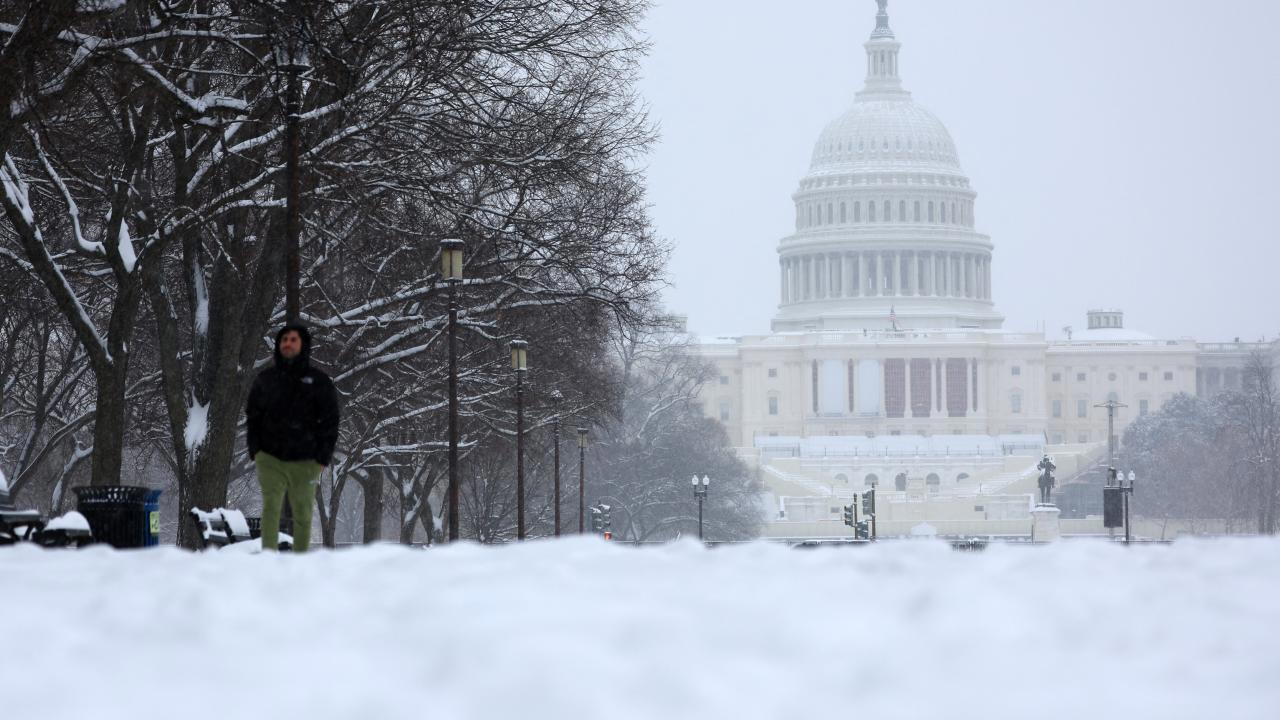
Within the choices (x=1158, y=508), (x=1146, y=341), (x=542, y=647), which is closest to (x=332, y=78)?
(x=542, y=647)

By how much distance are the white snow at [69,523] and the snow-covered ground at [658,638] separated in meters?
5.01

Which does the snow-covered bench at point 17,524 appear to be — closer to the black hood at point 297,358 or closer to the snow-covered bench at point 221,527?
the black hood at point 297,358

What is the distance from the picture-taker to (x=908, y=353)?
178875 mm

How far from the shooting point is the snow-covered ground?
286 inches

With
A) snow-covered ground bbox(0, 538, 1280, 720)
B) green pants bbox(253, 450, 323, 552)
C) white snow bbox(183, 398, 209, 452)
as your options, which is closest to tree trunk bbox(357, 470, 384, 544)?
white snow bbox(183, 398, 209, 452)

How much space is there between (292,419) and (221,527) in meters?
5.21

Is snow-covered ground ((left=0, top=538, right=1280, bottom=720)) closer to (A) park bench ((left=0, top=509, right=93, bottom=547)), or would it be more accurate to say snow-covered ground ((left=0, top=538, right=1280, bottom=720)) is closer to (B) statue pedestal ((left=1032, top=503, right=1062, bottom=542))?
(A) park bench ((left=0, top=509, right=93, bottom=547))

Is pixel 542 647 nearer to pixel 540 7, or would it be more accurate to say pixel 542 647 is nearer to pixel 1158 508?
pixel 540 7

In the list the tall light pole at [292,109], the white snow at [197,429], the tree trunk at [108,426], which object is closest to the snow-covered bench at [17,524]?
the tall light pole at [292,109]

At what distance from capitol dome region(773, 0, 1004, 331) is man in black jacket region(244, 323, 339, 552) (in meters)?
175

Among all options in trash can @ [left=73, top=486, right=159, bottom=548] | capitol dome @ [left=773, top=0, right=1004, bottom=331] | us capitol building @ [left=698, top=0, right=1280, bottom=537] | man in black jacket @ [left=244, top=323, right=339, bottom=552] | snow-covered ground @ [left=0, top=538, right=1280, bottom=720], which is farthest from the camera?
capitol dome @ [left=773, top=0, right=1004, bottom=331]

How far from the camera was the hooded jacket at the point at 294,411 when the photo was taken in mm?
14211

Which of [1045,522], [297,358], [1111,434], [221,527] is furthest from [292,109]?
[1045,522]

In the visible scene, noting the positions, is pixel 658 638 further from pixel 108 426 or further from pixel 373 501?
pixel 373 501
